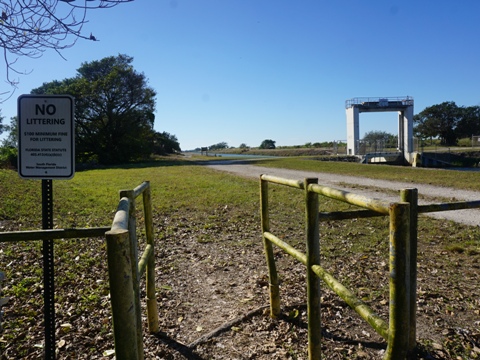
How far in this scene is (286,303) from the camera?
4008 millimetres

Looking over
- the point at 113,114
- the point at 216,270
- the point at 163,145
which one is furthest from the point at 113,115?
the point at 216,270

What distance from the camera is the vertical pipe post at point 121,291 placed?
1387 mm

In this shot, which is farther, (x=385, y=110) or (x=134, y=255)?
(x=385, y=110)

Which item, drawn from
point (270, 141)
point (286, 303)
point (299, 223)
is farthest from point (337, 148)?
point (286, 303)

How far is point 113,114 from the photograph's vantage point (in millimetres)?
41406

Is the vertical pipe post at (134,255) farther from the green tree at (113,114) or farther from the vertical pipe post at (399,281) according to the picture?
the green tree at (113,114)

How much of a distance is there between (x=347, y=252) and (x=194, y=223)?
11.6 ft

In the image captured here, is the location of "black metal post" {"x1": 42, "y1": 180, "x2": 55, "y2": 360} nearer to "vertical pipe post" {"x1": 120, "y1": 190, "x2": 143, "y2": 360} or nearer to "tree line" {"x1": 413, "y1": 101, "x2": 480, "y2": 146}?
"vertical pipe post" {"x1": 120, "y1": 190, "x2": 143, "y2": 360}

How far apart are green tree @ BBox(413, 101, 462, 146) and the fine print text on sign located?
7459 centimetres

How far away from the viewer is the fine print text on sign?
264 cm

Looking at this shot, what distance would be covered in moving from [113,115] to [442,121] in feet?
185

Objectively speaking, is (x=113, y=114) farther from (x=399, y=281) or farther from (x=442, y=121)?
(x=442, y=121)

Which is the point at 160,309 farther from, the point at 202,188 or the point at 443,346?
the point at 202,188

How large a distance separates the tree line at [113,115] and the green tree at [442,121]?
5150 cm
